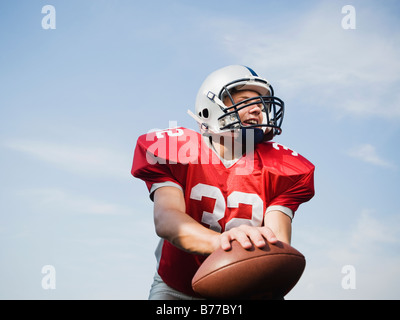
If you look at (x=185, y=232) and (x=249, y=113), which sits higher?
(x=249, y=113)

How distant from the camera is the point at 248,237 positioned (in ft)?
6.87

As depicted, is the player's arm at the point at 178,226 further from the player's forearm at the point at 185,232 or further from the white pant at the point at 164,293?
the white pant at the point at 164,293

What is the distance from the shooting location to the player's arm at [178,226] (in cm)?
230

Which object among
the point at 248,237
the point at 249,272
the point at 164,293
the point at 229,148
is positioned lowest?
the point at 164,293

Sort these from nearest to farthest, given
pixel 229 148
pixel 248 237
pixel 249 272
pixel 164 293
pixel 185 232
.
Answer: pixel 249 272
pixel 248 237
pixel 185 232
pixel 164 293
pixel 229 148

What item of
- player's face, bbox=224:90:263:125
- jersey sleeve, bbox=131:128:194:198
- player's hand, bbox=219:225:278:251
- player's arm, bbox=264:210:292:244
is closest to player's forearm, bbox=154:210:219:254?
player's hand, bbox=219:225:278:251

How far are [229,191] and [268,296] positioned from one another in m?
0.93

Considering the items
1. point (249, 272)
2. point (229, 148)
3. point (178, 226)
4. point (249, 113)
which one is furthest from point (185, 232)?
point (249, 113)

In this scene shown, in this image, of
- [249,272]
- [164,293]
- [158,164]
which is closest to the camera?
[249,272]

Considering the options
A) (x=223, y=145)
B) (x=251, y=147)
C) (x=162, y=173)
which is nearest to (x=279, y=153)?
(x=251, y=147)

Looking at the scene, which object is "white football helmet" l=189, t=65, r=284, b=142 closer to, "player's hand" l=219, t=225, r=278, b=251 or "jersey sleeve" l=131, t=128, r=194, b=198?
"jersey sleeve" l=131, t=128, r=194, b=198

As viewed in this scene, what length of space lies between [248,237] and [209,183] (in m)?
0.80

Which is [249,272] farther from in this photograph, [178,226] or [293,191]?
[293,191]

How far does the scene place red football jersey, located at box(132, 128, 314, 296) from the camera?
279 cm
